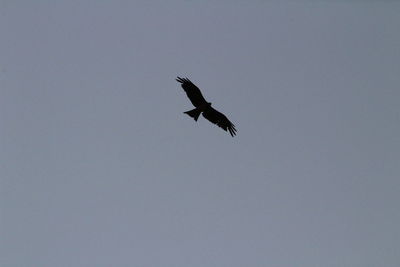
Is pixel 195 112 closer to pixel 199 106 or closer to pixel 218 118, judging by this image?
pixel 199 106

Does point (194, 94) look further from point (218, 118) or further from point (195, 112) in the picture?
point (218, 118)

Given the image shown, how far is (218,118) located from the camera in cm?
445

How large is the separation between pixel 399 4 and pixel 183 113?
2.22 m

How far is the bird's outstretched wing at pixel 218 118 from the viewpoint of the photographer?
437 centimetres

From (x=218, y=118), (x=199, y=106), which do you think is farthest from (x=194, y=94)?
(x=218, y=118)

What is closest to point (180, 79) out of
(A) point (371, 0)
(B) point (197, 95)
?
(B) point (197, 95)

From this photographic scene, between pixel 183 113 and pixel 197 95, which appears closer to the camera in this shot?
pixel 197 95

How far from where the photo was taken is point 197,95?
433 centimetres

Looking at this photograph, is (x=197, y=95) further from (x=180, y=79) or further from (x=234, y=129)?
(x=234, y=129)

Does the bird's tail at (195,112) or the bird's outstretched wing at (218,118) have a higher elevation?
the bird's outstretched wing at (218,118)

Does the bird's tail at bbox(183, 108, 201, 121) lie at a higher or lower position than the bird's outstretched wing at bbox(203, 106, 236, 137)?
lower

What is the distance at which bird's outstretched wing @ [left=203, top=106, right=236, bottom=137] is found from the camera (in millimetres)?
4371

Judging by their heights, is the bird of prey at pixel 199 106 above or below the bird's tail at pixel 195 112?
above

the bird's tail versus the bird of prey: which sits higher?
the bird of prey
